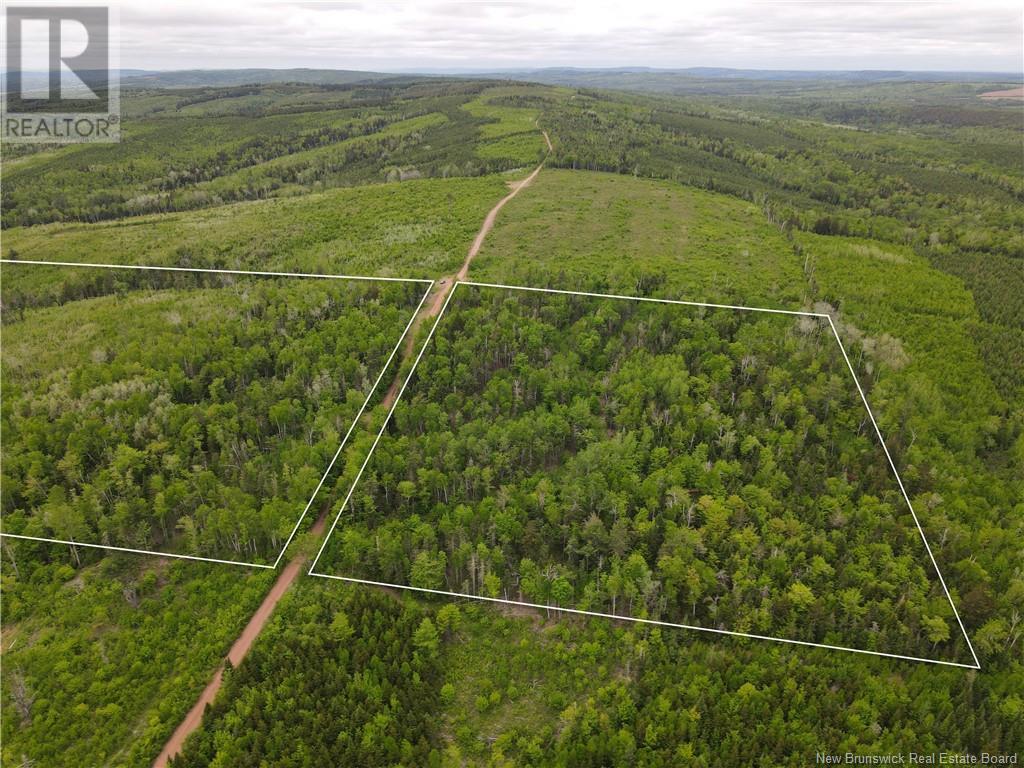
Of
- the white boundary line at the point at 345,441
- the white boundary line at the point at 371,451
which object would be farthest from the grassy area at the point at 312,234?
the white boundary line at the point at 345,441

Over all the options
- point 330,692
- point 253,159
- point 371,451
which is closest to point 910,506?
point 371,451

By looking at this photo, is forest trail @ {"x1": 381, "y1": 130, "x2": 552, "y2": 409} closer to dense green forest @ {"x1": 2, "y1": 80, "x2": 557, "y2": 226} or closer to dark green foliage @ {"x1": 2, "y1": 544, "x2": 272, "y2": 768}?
dark green foliage @ {"x1": 2, "y1": 544, "x2": 272, "y2": 768}

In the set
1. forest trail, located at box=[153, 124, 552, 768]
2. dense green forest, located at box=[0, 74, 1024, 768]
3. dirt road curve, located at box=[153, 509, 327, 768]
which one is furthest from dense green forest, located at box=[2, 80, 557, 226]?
dirt road curve, located at box=[153, 509, 327, 768]

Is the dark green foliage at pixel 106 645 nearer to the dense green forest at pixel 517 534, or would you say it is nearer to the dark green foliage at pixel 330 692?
the dense green forest at pixel 517 534

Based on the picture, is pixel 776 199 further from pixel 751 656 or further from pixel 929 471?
pixel 751 656

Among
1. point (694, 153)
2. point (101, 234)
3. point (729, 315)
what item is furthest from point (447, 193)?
point (694, 153)

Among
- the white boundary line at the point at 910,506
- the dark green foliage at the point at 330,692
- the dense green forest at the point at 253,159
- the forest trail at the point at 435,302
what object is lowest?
the dark green foliage at the point at 330,692

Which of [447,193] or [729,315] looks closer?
[729,315]

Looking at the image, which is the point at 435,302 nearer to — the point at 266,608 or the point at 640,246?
the point at 266,608
